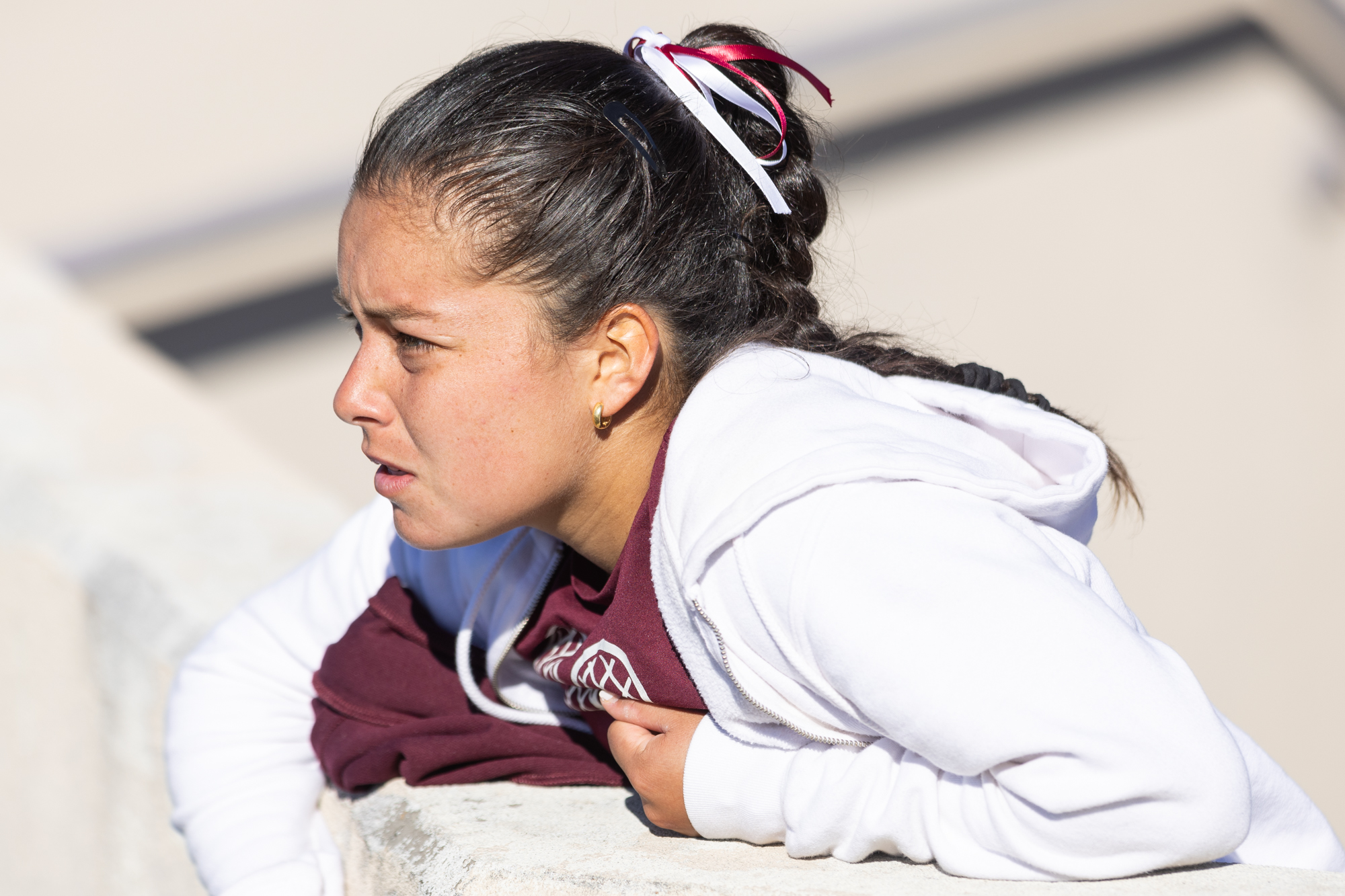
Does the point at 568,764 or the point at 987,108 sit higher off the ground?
the point at 987,108

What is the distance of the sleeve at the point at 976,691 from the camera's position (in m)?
1.11

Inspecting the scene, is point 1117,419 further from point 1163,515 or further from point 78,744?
point 78,744

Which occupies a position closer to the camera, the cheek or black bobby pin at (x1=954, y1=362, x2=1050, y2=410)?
the cheek

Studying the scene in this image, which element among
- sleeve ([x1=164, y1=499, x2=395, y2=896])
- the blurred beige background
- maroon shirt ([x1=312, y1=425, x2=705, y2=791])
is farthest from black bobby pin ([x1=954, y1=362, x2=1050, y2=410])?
the blurred beige background

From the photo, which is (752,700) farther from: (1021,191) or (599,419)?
(1021,191)

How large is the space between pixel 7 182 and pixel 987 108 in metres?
4.11

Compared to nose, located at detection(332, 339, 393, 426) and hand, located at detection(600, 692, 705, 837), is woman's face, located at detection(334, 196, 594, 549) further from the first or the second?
hand, located at detection(600, 692, 705, 837)

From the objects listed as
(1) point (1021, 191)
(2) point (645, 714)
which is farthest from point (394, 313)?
(1) point (1021, 191)

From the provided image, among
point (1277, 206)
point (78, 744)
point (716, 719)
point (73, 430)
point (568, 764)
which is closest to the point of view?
point (716, 719)

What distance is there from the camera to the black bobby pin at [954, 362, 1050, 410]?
1600 millimetres

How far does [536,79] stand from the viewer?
57.4 inches

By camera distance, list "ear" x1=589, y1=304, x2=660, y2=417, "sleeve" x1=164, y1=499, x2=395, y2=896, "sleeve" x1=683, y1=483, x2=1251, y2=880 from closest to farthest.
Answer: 1. "sleeve" x1=683, y1=483, x2=1251, y2=880
2. "ear" x1=589, y1=304, x2=660, y2=417
3. "sleeve" x1=164, y1=499, x2=395, y2=896

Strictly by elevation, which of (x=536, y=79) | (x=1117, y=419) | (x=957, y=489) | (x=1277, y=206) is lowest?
(x=1117, y=419)

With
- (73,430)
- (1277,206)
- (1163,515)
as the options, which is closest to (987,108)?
(1277,206)
